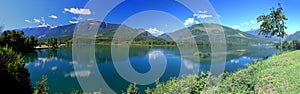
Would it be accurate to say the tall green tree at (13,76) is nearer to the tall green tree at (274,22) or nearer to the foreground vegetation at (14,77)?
the foreground vegetation at (14,77)

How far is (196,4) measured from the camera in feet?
47.9

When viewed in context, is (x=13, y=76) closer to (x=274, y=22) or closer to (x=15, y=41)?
(x=274, y=22)

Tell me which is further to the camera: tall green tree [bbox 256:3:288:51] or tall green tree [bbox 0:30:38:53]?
tall green tree [bbox 0:30:38:53]

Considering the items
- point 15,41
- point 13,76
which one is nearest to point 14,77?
point 13,76

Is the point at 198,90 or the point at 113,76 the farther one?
the point at 113,76

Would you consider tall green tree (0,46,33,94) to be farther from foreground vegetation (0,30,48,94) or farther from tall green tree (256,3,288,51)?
tall green tree (256,3,288,51)

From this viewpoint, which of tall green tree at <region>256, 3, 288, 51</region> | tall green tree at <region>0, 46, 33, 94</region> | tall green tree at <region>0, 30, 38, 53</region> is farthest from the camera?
tall green tree at <region>0, 30, 38, 53</region>

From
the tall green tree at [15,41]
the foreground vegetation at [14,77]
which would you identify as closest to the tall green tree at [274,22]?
the foreground vegetation at [14,77]

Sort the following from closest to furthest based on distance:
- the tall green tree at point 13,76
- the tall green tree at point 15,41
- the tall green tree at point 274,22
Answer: the tall green tree at point 13,76, the tall green tree at point 274,22, the tall green tree at point 15,41

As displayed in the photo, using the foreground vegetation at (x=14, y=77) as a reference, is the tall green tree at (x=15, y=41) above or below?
above

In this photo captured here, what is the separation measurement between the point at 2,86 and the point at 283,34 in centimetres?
3748

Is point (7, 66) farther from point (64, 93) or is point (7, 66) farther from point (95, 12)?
point (95, 12)

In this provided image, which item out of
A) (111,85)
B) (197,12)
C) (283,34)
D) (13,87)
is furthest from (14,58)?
(283,34)

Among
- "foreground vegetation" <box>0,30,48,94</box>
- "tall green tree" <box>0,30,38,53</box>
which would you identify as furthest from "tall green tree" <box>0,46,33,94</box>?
"tall green tree" <box>0,30,38,53</box>
